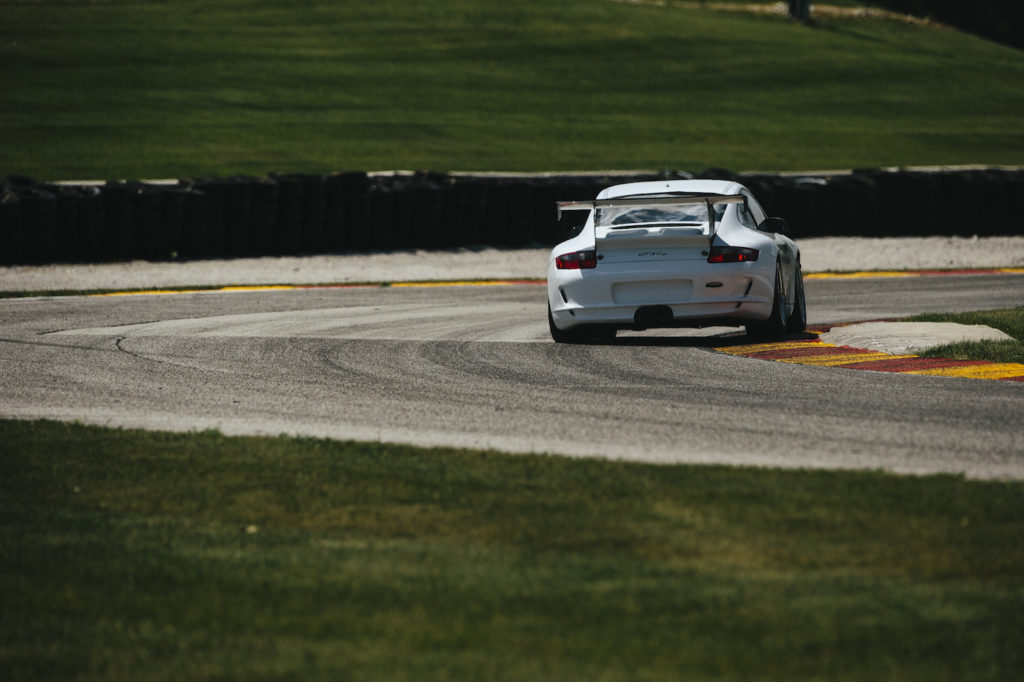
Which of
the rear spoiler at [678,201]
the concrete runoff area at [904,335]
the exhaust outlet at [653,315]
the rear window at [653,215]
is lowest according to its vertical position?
the concrete runoff area at [904,335]

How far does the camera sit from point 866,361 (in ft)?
36.0

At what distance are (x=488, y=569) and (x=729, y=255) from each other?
6.96 m

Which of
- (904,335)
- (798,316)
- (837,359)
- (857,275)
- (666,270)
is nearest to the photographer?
(837,359)

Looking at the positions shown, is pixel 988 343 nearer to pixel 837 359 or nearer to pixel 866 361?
pixel 866 361

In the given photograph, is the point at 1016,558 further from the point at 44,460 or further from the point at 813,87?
the point at 813,87

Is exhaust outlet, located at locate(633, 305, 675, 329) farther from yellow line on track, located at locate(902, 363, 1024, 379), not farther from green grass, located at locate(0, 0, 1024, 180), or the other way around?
green grass, located at locate(0, 0, 1024, 180)

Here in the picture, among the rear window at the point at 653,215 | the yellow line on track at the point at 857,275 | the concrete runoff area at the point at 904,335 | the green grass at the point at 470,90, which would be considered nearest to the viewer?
the concrete runoff area at the point at 904,335

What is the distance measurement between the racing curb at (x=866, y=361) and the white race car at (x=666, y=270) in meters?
0.36

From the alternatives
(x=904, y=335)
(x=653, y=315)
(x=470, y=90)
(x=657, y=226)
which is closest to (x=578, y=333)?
(x=653, y=315)

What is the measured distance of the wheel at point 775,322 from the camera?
1223 centimetres

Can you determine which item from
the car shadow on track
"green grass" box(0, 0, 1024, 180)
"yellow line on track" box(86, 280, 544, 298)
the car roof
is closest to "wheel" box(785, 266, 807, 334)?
the car shadow on track

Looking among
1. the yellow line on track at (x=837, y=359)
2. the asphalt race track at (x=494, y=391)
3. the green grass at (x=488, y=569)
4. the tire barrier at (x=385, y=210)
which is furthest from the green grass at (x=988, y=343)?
the tire barrier at (x=385, y=210)

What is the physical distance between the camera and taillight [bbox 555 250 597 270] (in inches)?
473

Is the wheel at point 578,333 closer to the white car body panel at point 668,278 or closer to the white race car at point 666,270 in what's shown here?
the white race car at point 666,270
